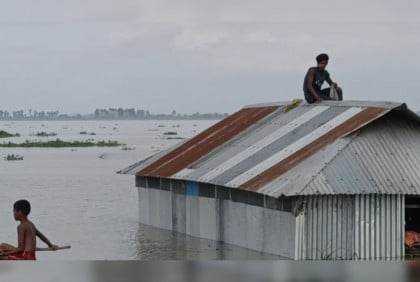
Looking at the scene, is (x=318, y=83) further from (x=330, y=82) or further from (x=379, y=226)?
(x=379, y=226)

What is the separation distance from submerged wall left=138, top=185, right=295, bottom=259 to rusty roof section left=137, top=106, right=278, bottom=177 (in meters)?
0.46

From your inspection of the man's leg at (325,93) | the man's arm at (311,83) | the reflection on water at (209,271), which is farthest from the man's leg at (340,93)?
the reflection on water at (209,271)

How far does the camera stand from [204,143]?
20.8 m

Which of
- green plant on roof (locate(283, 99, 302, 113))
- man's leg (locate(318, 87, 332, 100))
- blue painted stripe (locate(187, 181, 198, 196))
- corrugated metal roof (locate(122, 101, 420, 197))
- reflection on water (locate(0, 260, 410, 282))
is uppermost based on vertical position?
man's leg (locate(318, 87, 332, 100))

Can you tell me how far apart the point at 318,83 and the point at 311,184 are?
171 inches

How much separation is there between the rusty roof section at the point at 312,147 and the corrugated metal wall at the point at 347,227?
1.11 m

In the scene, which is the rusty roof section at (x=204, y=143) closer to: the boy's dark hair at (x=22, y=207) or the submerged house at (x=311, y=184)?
the submerged house at (x=311, y=184)

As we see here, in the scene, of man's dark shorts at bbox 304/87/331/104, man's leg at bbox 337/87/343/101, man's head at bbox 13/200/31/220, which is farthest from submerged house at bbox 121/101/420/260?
man's head at bbox 13/200/31/220

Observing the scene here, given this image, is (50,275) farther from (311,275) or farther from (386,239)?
(386,239)

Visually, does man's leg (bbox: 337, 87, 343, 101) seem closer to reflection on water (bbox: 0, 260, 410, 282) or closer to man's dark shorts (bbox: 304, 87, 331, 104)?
man's dark shorts (bbox: 304, 87, 331, 104)

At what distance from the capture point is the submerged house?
1480 centimetres

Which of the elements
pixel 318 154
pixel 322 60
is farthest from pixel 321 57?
pixel 318 154

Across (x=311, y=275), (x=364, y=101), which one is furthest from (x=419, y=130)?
(x=311, y=275)

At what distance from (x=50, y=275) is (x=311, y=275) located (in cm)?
124
